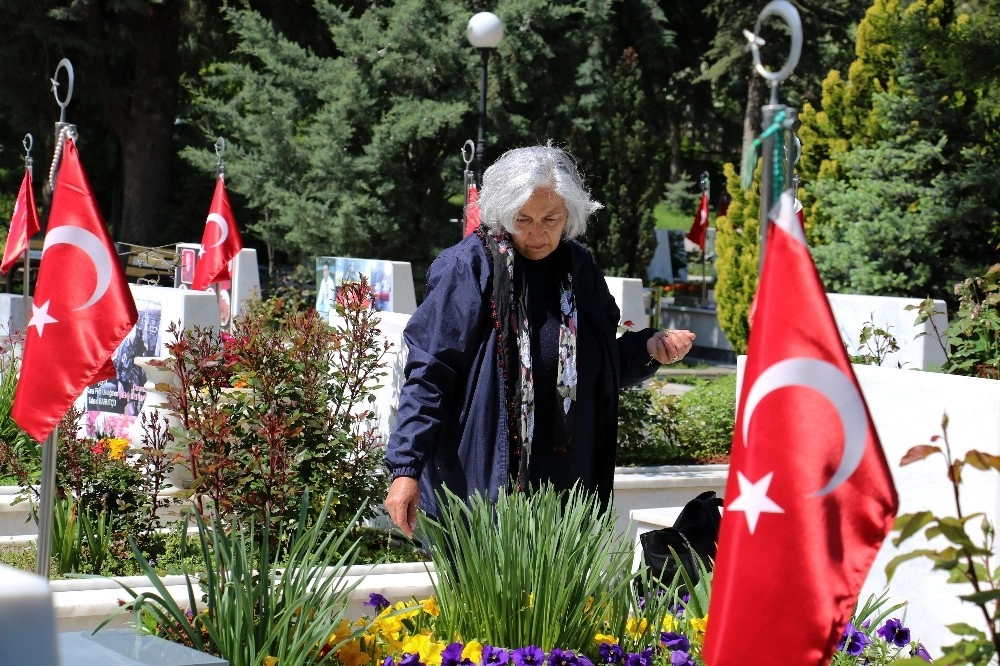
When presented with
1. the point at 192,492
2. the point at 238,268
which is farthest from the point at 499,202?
the point at 238,268

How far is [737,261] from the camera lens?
1611 cm

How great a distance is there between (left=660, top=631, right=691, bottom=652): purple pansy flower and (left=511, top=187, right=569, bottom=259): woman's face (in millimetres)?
1145

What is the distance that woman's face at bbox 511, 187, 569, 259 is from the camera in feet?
11.8

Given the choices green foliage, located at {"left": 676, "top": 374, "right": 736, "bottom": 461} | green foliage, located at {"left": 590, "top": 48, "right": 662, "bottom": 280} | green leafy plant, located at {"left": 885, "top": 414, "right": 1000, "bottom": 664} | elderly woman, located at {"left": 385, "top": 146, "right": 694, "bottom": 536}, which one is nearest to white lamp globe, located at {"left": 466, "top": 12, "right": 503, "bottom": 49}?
green foliage, located at {"left": 676, "top": 374, "right": 736, "bottom": 461}

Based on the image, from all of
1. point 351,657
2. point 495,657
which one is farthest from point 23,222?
point 495,657

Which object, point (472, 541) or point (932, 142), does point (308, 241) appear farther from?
point (472, 541)

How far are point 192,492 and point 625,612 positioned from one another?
2346 mm

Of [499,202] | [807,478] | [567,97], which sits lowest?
[807,478]

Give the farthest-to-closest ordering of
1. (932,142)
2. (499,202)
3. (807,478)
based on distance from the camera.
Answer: (932,142) → (499,202) → (807,478)

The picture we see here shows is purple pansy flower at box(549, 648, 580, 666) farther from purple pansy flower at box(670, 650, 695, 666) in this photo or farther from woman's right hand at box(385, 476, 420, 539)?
woman's right hand at box(385, 476, 420, 539)

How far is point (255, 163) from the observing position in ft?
73.2

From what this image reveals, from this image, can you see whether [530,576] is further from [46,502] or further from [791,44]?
[46,502]

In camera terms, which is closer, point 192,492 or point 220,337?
point 192,492

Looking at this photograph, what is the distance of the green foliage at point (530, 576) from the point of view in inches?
123
